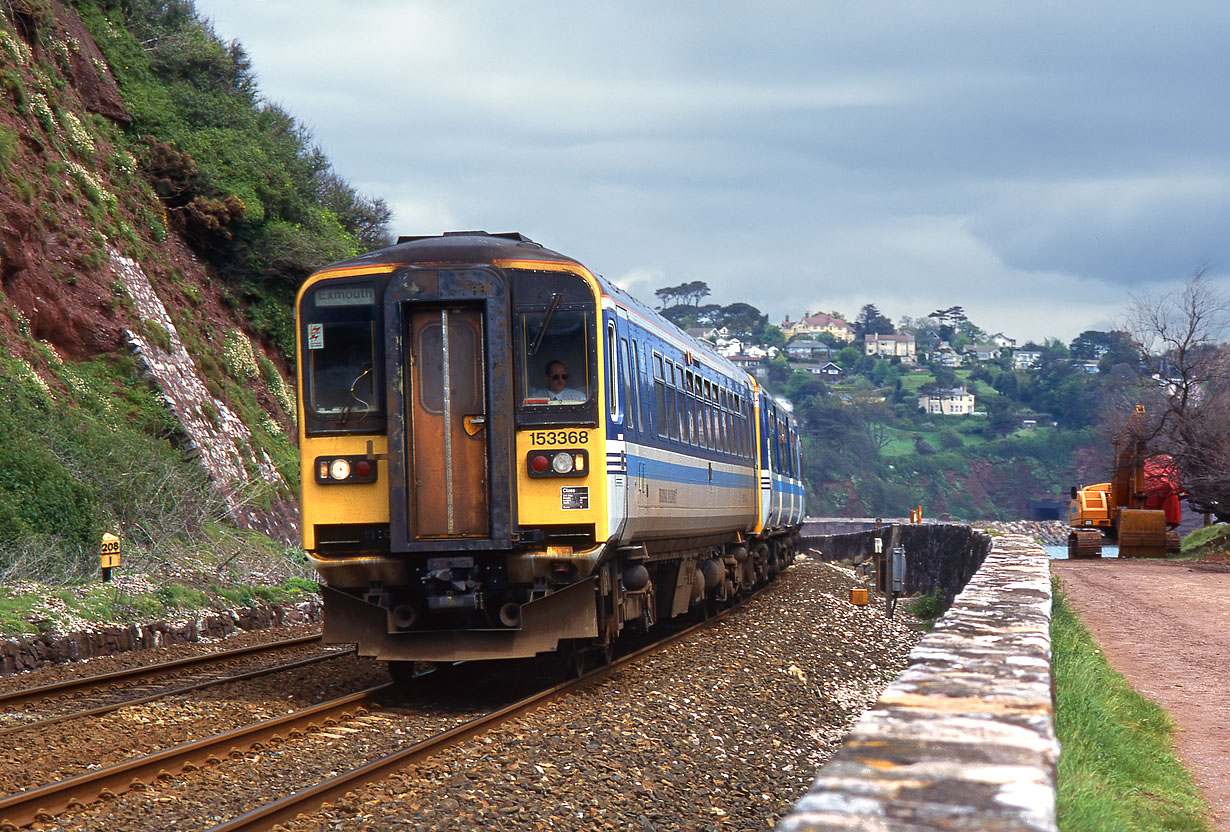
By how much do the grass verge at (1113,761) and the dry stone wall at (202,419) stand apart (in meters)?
14.9

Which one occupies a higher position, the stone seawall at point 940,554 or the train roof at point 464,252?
the train roof at point 464,252

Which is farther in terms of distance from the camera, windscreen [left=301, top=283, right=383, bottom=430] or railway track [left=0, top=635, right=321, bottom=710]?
windscreen [left=301, top=283, right=383, bottom=430]

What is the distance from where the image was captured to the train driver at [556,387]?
10.1 meters

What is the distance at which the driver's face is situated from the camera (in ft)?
33.2

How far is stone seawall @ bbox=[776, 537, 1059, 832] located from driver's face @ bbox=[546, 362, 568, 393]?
5.02m

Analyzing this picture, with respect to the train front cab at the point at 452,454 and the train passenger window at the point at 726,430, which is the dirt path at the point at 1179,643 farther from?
the train passenger window at the point at 726,430

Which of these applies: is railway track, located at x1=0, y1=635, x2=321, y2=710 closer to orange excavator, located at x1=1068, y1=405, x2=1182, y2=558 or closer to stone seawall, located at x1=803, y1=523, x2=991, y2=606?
stone seawall, located at x1=803, y1=523, x2=991, y2=606

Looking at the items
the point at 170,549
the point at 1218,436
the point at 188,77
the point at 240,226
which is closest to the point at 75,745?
the point at 170,549

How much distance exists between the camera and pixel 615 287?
11.6 meters

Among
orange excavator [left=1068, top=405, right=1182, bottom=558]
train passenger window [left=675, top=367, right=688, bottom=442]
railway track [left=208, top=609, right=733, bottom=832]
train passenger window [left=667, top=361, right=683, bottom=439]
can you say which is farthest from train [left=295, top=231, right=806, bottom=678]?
orange excavator [left=1068, top=405, right=1182, bottom=558]

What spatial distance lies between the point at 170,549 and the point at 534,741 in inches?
392

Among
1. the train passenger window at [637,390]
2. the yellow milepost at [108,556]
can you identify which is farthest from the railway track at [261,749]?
the yellow milepost at [108,556]

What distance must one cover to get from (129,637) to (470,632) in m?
4.95

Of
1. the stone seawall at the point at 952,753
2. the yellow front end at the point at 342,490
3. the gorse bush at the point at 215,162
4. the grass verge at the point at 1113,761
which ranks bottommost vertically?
the grass verge at the point at 1113,761
